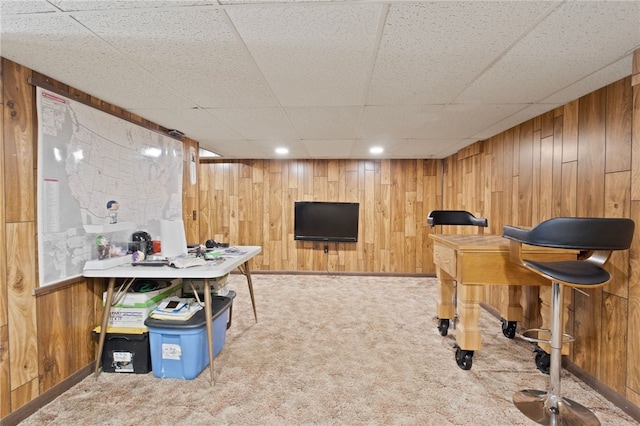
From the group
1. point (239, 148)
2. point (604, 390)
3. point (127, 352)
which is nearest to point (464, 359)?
point (604, 390)

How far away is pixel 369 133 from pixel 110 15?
253 centimetres

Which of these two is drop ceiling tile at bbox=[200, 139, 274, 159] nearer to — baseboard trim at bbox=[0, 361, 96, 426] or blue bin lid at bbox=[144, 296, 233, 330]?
blue bin lid at bbox=[144, 296, 233, 330]

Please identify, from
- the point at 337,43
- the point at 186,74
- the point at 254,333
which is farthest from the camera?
the point at 254,333

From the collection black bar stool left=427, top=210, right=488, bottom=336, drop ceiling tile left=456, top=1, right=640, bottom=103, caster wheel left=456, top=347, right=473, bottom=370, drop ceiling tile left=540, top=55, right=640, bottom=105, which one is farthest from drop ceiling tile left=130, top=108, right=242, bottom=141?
caster wheel left=456, top=347, right=473, bottom=370

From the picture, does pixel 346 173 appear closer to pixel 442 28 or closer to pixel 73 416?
pixel 442 28

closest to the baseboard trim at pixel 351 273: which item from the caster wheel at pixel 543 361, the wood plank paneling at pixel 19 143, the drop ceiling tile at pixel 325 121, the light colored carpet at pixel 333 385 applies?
the light colored carpet at pixel 333 385

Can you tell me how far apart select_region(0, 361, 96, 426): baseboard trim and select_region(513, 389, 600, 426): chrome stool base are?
2.93 metres

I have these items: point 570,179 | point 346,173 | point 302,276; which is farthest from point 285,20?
point 302,276

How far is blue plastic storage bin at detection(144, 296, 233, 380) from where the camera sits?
6.74 feet

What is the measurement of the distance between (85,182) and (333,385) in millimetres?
2281

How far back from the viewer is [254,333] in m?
2.84

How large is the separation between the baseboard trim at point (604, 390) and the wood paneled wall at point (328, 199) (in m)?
2.92

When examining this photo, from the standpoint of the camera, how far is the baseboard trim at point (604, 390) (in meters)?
1.70

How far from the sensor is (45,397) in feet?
5.93
